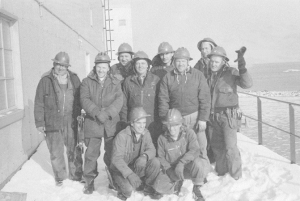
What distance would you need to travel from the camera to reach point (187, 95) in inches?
183

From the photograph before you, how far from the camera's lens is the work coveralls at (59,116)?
4.62m

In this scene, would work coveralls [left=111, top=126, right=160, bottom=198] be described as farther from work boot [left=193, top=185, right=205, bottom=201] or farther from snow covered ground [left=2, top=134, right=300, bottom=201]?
work boot [left=193, top=185, right=205, bottom=201]

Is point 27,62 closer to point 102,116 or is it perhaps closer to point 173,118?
point 102,116

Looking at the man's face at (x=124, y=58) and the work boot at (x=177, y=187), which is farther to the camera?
the man's face at (x=124, y=58)

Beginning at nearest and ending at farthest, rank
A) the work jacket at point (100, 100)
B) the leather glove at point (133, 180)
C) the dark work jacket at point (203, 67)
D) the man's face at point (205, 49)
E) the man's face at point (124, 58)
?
the leather glove at point (133, 180), the work jacket at point (100, 100), the dark work jacket at point (203, 67), the man's face at point (205, 49), the man's face at point (124, 58)

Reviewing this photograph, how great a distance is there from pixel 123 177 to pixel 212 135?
1672 mm

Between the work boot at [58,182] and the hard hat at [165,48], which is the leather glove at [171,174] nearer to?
the work boot at [58,182]

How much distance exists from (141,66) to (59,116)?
Answer: 4.48 ft

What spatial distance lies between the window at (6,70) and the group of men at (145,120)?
74 cm

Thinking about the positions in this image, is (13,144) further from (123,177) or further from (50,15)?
(50,15)

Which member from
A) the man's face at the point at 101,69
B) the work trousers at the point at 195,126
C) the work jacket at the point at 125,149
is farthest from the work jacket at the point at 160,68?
the work jacket at the point at 125,149

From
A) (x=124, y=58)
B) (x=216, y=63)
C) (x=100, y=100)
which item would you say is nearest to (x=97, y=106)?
(x=100, y=100)

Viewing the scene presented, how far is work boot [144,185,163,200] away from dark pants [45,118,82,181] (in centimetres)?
108

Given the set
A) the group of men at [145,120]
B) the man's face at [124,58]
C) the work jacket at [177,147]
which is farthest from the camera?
the man's face at [124,58]
